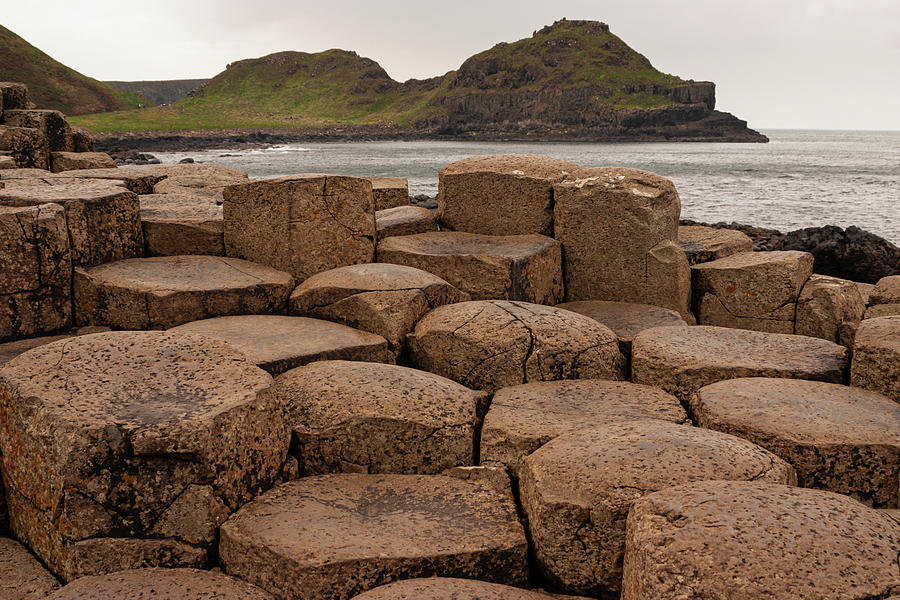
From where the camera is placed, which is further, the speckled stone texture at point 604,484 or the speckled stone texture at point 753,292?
the speckled stone texture at point 753,292

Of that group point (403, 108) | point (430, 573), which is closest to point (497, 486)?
point (430, 573)

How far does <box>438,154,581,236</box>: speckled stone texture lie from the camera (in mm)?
5723

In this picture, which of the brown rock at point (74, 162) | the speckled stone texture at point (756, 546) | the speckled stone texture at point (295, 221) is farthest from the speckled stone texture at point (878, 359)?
the brown rock at point (74, 162)

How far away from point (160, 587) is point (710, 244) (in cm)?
555

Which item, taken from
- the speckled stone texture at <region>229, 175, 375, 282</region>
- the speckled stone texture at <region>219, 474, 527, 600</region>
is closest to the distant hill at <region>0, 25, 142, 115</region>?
the speckled stone texture at <region>229, 175, 375, 282</region>

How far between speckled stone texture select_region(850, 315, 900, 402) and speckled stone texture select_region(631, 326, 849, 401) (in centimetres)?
20

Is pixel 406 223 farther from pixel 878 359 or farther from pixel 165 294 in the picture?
pixel 878 359

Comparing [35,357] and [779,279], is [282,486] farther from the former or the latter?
[779,279]

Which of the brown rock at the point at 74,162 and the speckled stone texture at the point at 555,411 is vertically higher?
the brown rock at the point at 74,162

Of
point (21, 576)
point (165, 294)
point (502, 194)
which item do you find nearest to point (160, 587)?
point (21, 576)

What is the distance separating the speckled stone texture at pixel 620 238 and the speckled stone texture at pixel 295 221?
1713 mm

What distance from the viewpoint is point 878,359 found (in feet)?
12.0

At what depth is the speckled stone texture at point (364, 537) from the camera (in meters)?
2.49

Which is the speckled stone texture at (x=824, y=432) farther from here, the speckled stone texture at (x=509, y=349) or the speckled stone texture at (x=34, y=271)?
the speckled stone texture at (x=34, y=271)
